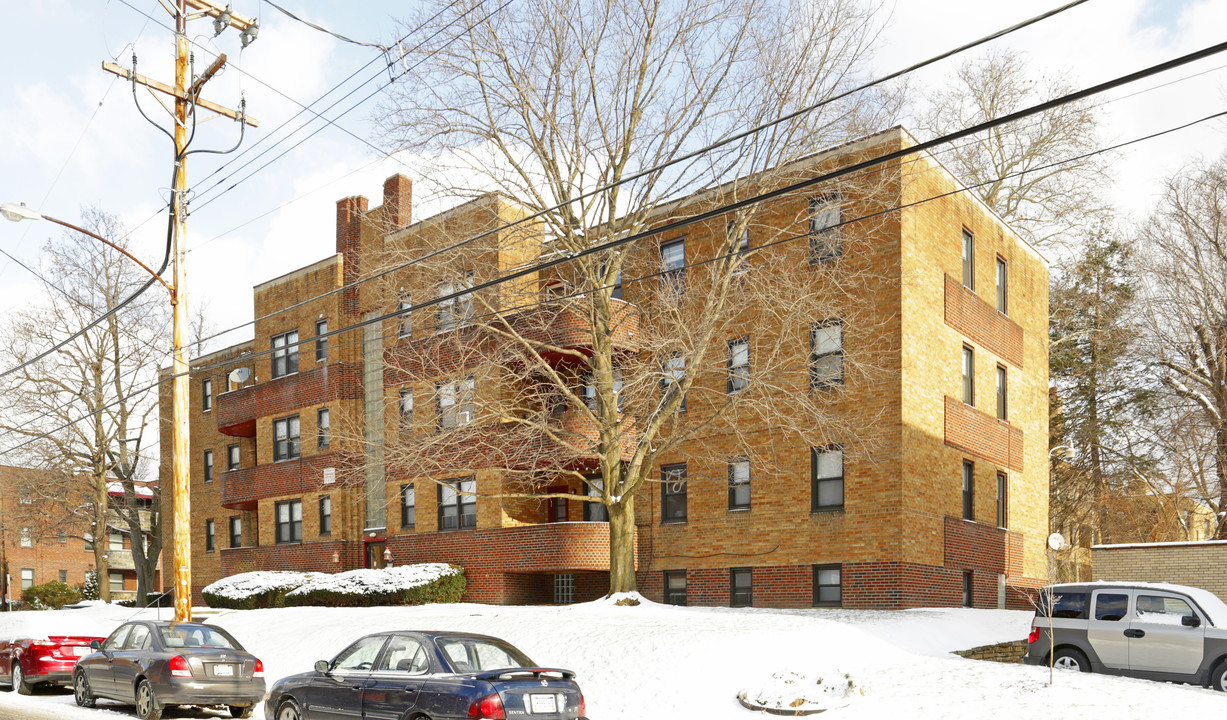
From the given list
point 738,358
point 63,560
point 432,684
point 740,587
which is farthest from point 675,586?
point 63,560

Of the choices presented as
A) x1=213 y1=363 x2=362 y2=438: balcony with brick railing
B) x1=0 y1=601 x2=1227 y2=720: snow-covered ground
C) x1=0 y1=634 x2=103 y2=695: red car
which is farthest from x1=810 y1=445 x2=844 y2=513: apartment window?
x1=213 y1=363 x2=362 y2=438: balcony with brick railing

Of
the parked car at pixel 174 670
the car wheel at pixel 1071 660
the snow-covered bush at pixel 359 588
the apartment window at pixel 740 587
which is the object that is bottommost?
the snow-covered bush at pixel 359 588

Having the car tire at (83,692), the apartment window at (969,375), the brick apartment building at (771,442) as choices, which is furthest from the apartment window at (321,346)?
the apartment window at (969,375)

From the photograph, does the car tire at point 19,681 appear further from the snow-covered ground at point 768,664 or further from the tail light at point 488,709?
the tail light at point 488,709

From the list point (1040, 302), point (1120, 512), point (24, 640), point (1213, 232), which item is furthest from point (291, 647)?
point (1120, 512)

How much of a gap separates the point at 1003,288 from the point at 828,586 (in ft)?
37.4

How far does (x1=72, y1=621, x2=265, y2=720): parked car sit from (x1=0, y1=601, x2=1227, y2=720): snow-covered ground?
0.65 meters

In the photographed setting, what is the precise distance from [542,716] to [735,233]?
14853mm

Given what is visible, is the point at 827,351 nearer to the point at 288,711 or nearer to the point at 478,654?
the point at 478,654

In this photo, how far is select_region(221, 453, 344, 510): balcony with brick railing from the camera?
3747 centimetres

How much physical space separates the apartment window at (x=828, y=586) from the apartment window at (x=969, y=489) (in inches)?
191

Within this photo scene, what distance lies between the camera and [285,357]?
133ft

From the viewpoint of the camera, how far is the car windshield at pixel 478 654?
11.5 meters

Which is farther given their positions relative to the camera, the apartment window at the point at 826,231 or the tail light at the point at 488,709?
the apartment window at the point at 826,231
